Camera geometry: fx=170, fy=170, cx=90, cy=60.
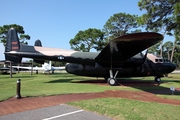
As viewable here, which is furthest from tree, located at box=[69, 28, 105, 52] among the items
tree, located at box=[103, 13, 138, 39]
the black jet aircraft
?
the black jet aircraft

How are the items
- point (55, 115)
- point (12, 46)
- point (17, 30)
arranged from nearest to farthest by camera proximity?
1. point (55, 115)
2. point (12, 46)
3. point (17, 30)

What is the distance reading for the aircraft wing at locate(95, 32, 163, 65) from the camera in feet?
35.8

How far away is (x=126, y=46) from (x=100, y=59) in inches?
140

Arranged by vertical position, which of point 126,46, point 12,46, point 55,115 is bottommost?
point 55,115

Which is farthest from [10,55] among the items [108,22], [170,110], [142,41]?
[108,22]

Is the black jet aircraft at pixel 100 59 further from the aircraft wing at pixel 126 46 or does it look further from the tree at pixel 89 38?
the tree at pixel 89 38

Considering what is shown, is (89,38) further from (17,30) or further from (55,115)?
(55,115)

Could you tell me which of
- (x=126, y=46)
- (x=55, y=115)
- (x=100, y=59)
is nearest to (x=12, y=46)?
(x=100, y=59)

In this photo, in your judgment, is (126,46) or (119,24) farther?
(119,24)

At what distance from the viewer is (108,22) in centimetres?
5184

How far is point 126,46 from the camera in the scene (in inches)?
527

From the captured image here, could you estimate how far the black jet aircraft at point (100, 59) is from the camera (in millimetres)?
15530

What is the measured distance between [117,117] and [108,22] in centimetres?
4821

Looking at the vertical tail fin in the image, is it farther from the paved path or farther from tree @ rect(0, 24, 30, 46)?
tree @ rect(0, 24, 30, 46)
